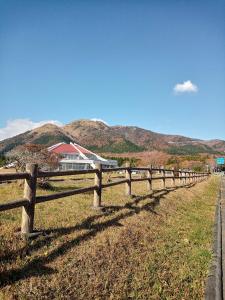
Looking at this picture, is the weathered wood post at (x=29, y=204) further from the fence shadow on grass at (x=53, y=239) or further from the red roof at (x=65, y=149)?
the red roof at (x=65, y=149)

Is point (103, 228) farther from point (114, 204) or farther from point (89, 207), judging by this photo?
point (114, 204)

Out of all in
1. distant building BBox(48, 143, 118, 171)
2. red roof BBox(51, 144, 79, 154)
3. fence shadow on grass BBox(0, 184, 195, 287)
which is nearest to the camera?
fence shadow on grass BBox(0, 184, 195, 287)

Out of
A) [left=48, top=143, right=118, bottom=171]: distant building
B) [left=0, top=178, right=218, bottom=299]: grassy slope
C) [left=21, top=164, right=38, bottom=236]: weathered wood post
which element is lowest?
[left=0, top=178, right=218, bottom=299]: grassy slope

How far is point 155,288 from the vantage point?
536 cm

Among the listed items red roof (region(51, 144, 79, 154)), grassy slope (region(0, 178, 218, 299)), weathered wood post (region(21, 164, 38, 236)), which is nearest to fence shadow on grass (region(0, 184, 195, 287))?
grassy slope (region(0, 178, 218, 299))

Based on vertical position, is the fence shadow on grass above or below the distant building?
below

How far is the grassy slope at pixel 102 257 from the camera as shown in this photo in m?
4.80

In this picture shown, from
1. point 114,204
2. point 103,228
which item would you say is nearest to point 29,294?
point 103,228

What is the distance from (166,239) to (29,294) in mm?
4569

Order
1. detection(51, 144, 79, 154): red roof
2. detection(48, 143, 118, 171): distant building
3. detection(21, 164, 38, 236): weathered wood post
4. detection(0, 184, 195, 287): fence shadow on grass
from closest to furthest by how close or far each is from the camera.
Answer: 1. detection(0, 184, 195, 287): fence shadow on grass
2. detection(21, 164, 38, 236): weathered wood post
3. detection(48, 143, 118, 171): distant building
4. detection(51, 144, 79, 154): red roof

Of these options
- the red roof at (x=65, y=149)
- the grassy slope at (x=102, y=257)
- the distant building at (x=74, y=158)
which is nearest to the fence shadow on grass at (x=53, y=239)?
the grassy slope at (x=102, y=257)

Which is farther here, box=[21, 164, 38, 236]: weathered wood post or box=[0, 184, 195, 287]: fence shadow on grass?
box=[21, 164, 38, 236]: weathered wood post

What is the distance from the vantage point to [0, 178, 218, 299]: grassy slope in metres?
4.80

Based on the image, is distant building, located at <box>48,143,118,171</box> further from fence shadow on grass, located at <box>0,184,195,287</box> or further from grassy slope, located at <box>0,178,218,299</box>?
grassy slope, located at <box>0,178,218,299</box>
